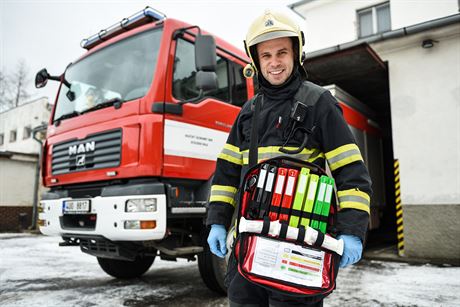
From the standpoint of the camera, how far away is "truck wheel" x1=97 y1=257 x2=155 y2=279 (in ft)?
15.8

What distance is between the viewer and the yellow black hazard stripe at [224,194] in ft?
5.81

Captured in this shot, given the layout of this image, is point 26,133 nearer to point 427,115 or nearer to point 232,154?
point 427,115

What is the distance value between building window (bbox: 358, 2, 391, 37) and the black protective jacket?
38.4ft

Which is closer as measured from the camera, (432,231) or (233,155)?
(233,155)

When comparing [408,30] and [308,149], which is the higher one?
[408,30]

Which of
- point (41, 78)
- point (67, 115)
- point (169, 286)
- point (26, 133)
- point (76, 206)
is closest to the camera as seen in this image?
point (76, 206)

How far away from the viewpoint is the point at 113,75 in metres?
3.87

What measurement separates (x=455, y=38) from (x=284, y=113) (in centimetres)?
590

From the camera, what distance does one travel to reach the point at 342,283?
4.57 metres

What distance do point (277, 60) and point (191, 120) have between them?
2042 mm

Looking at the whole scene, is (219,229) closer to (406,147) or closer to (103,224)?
(103,224)

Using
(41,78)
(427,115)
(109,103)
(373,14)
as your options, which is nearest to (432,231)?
(427,115)

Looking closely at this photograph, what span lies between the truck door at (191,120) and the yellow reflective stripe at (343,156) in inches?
81.7

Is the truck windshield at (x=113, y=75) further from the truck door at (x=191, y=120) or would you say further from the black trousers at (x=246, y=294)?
the black trousers at (x=246, y=294)
